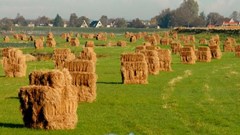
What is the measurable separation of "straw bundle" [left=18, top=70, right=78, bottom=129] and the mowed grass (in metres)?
0.38

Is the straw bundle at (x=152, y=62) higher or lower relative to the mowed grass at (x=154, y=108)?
higher

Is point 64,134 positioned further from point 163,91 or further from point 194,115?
point 163,91

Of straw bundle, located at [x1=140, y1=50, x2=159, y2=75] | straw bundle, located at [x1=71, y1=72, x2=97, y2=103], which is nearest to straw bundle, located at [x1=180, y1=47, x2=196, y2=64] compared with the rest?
straw bundle, located at [x1=140, y1=50, x2=159, y2=75]

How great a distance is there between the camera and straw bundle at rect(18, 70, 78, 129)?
829 inches

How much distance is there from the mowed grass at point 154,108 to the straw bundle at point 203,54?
1820 centimetres

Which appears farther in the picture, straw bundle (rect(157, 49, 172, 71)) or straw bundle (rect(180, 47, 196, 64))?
straw bundle (rect(180, 47, 196, 64))

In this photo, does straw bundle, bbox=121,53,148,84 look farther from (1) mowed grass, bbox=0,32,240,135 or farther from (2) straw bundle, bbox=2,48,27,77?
(2) straw bundle, bbox=2,48,27,77

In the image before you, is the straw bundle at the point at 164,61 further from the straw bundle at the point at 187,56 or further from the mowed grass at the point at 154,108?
the straw bundle at the point at 187,56

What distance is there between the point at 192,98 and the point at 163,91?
3.57 meters

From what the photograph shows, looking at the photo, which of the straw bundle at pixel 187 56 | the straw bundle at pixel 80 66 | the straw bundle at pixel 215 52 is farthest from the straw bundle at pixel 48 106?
the straw bundle at pixel 215 52

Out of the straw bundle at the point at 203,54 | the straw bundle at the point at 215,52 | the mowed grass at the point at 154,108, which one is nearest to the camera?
the mowed grass at the point at 154,108

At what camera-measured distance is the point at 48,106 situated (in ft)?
68.9

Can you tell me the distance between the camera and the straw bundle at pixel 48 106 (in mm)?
21047

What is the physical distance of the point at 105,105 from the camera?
27828 mm
